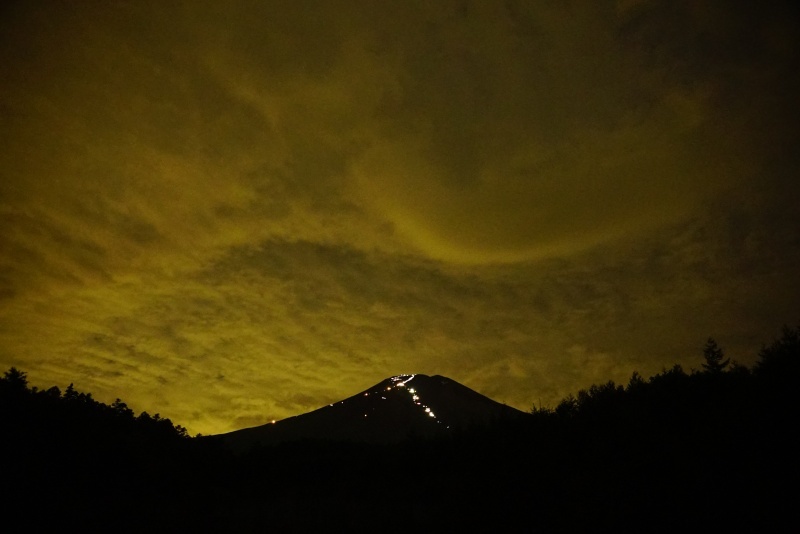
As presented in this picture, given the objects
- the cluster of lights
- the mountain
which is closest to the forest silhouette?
the mountain

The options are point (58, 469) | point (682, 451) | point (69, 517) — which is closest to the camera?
point (682, 451)

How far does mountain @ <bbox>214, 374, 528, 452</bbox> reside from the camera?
46.1 meters

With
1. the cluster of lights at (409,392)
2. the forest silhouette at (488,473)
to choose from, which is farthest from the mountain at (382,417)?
the forest silhouette at (488,473)

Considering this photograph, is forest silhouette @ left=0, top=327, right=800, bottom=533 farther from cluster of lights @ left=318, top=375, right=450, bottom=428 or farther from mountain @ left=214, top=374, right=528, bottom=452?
cluster of lights @ left=318, top=375, right=450, bottom=428

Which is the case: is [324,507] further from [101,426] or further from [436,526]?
[101,426]

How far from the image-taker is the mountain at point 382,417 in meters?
46.1

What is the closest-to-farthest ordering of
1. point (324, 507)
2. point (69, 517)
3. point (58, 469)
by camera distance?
point (69, 517) → point (58, 469) → point (324, 507)

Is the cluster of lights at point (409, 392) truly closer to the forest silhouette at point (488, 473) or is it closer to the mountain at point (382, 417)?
the mountain at point (382, 417)

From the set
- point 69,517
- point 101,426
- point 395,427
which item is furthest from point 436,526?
point 395,427

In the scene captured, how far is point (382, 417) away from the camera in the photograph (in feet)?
164

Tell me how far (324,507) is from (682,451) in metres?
9.14

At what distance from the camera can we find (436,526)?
33.8 feet

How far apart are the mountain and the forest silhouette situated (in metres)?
25.1

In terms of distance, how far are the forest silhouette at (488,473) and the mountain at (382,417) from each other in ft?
82.5
